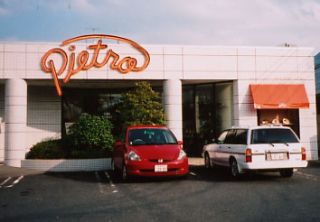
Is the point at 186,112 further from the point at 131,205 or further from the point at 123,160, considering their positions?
the point at 131,205

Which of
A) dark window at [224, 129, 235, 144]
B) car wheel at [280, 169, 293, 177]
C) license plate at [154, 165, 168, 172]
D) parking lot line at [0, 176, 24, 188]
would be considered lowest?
parking lot line at [0, 176, 24, 188]

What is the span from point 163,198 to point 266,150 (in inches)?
133

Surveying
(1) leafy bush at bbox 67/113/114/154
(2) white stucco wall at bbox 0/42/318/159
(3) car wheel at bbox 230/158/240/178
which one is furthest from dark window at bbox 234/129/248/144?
(1) leafy bush at bbox 67/113/114/154

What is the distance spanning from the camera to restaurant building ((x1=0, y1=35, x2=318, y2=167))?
49.4ft

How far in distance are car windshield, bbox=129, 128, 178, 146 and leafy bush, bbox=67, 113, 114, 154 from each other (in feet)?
11.6

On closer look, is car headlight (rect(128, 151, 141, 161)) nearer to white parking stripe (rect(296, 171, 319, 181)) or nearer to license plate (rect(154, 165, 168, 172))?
license plate (rect(154, 165, 168, 172))

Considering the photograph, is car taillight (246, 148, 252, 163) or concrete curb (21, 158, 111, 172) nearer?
car taillight (246, 148, 252, 163)

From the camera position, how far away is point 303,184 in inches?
375

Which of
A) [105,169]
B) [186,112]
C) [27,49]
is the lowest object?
[105,169]

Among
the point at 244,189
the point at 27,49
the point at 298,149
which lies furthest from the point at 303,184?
the point at 27,49

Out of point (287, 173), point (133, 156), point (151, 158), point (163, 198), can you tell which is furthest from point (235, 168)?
point (163, 198)

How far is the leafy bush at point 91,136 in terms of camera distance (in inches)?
563

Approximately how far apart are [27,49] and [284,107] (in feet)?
35.4

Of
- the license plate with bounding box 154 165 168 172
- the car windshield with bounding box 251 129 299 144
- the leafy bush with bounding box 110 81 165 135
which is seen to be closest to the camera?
the license plate with bounding box 154 165 168 172
